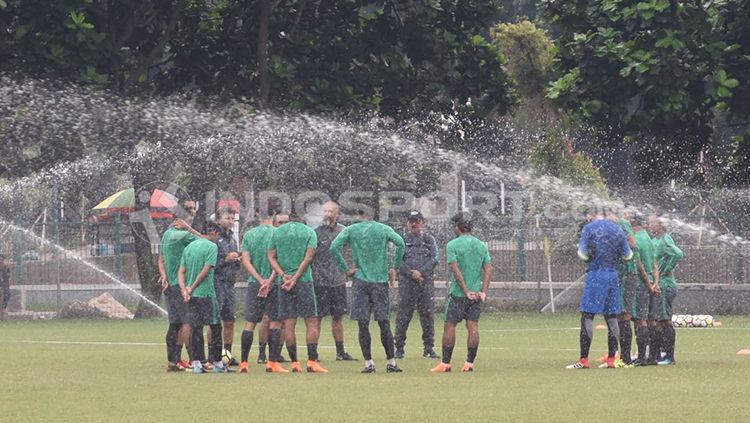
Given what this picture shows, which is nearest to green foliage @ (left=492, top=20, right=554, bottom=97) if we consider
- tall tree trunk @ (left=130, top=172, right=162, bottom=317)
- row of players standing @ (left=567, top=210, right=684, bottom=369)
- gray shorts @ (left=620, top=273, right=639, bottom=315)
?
tall tree trunk @ (left=130, top=172, right=162, bottom=317)

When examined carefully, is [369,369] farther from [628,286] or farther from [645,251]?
[645,251]

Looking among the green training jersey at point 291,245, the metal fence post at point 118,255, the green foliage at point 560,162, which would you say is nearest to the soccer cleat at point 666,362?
the green training jersey at point 291,245

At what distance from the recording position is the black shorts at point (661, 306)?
1934 centimetres

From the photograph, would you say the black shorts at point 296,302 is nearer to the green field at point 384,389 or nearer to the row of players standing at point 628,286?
the green field at point 384,389

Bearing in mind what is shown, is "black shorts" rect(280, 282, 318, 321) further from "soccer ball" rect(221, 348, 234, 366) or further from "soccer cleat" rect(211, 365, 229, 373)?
"soccer ball" rect(221, 348, 234, 366)

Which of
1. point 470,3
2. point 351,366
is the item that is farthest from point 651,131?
point 351,366

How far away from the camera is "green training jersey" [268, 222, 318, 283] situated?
1830cm

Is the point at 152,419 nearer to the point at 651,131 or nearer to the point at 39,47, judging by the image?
the point at 39,47

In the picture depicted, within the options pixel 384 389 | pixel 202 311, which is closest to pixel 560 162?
pixel 202 311

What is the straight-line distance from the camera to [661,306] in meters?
19.4

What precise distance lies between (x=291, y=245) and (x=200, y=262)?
97 cm

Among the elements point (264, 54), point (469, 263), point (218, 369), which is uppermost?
point (264, 54)

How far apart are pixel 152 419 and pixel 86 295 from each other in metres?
22.5

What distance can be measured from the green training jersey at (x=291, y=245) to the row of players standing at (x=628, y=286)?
2945 millimetres
